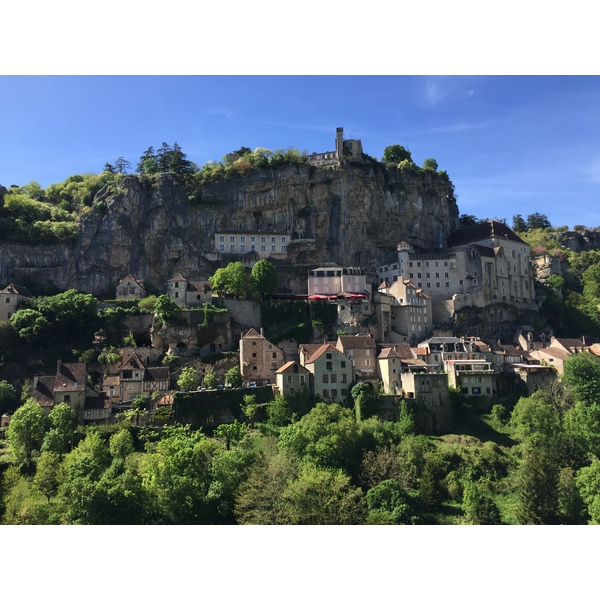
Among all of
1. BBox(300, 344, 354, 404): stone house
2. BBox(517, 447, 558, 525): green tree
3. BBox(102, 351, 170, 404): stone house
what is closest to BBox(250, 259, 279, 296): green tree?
BBox(102, 351, 170, 404): stone house

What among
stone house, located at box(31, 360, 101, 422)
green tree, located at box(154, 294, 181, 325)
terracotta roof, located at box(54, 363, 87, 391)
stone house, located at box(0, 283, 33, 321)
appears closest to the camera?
stone house, located at box(31, 360, 101, 422)

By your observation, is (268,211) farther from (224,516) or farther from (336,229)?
(224,516)

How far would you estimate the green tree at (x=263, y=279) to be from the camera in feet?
198

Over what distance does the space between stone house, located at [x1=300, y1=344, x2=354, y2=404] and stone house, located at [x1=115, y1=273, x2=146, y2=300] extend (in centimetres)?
2223

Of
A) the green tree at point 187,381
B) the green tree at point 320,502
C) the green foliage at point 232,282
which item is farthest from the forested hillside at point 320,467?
the green foliage at point 232,282

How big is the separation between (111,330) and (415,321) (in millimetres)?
26878

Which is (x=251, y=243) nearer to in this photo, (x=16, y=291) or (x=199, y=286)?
(x=199, y=286)

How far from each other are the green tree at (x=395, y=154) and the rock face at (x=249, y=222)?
14.2 feet

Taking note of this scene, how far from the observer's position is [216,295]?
59688mm

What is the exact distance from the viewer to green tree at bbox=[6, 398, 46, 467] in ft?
129

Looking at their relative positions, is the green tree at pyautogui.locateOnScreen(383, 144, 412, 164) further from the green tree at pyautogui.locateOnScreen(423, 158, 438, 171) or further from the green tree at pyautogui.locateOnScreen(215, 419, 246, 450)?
the green tree at pyautogui.locateOnScreen(215, 419, 246, 450)

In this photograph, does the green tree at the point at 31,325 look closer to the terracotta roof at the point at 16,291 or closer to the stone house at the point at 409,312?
the terracotta roof at the point at 16,291

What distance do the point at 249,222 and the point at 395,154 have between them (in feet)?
66.2

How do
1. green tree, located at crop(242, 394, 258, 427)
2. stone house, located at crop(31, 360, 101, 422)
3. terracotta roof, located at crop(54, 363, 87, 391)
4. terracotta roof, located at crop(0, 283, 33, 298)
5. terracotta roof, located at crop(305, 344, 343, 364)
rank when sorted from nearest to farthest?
green tree, located at crop(242, 394, 258, 427)
stone house, located at crop(31, 360, 101, 422)
terracotta roof, located at crop(54, 363, 87, 391)
terracotta roof, located at crop(305, 344, 343, 364)
terracotta roof, located at crop(0, 283, 33, 298)
